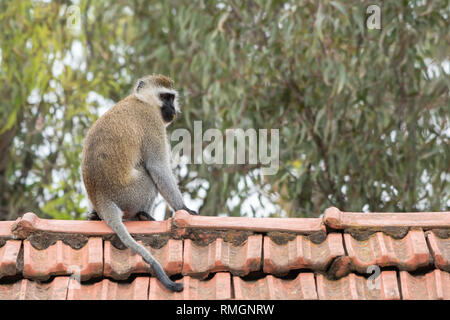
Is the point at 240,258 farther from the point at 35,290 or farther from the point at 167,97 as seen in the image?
the point at 167,97

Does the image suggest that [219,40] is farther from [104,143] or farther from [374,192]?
[104,143]

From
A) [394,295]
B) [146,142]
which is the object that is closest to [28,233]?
[146,142]

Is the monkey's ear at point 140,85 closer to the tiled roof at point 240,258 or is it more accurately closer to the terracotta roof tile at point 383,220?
the tiled roof at point 240,258

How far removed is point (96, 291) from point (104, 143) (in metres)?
1.39

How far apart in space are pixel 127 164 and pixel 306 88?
4191 millimetres

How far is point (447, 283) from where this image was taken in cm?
401

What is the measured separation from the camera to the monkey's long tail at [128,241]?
4066 millimetres

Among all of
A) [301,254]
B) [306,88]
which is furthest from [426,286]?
[306,88]

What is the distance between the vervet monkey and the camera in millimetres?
5188

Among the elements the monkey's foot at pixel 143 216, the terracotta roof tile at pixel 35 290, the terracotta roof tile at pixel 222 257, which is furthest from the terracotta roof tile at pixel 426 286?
the monkey's foot at pixel 143 216

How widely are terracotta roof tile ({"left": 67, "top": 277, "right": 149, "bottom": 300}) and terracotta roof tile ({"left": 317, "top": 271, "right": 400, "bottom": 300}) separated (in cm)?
89

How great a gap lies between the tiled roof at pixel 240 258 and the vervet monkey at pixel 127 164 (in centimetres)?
31

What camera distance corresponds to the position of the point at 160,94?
6.44m

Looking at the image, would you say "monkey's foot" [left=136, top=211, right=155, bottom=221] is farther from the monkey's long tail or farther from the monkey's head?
the monkey's head
